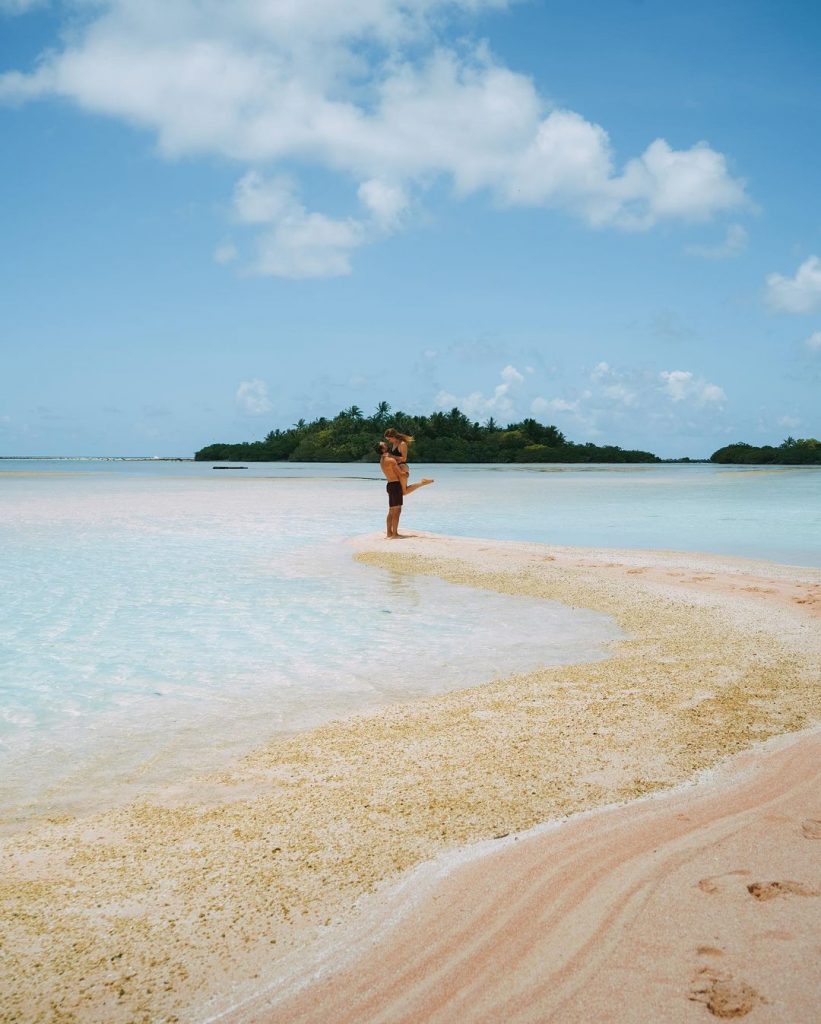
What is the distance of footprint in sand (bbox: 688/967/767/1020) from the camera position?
7.97 ft

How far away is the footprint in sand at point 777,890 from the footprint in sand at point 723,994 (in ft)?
1.73

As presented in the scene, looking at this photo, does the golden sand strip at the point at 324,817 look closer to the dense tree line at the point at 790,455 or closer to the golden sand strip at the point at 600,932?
the golden sand strip at the point at 600,932

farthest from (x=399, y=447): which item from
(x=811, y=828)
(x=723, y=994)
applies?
(x=723, y=994)

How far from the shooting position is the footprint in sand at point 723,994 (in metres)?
2.43

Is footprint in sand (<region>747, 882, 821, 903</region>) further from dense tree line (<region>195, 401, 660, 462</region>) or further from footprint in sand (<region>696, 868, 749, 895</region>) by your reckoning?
dense tree line (<region>195, 401, 660, 462</region>)

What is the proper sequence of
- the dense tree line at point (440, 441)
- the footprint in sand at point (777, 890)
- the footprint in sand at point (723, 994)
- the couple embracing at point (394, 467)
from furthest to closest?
the dense tree line at point (440, 441)
the couple embracing at point (394, 467)
the footprint in sand at point (777, 890)
the footprint in sand at point (723, 994)

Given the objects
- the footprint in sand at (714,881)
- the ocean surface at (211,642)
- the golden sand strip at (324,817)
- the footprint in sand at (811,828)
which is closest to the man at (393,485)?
the ocean surface at (211,642)

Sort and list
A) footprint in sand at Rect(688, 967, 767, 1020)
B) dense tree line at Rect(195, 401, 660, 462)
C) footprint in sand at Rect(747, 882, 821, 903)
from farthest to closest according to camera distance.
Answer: dense tree line at Rect(195, 401, 660, 462)
footprint in sand at Rect(747, 882, 821, 903)
footprint in sand at Rect(688, 967, 767, 1020)

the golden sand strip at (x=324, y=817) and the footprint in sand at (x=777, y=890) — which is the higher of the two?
the footprint in sand at (x=777, y=890)

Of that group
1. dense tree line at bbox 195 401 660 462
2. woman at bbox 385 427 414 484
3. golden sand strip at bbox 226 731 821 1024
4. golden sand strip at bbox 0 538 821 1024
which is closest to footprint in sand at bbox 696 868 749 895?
golden sand strip at bbox 226 731 821 1024

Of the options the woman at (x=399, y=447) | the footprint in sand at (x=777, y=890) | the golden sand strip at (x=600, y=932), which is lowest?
the golden sand strip at (x=600, y=932)

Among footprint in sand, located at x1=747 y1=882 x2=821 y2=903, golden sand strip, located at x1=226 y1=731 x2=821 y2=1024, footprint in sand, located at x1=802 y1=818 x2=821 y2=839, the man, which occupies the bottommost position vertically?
golden sand strip, located at x1=226 y1=731 x2=821 y2=1024

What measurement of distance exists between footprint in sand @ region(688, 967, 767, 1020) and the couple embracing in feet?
48.4

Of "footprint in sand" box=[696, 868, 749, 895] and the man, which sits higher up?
the man
